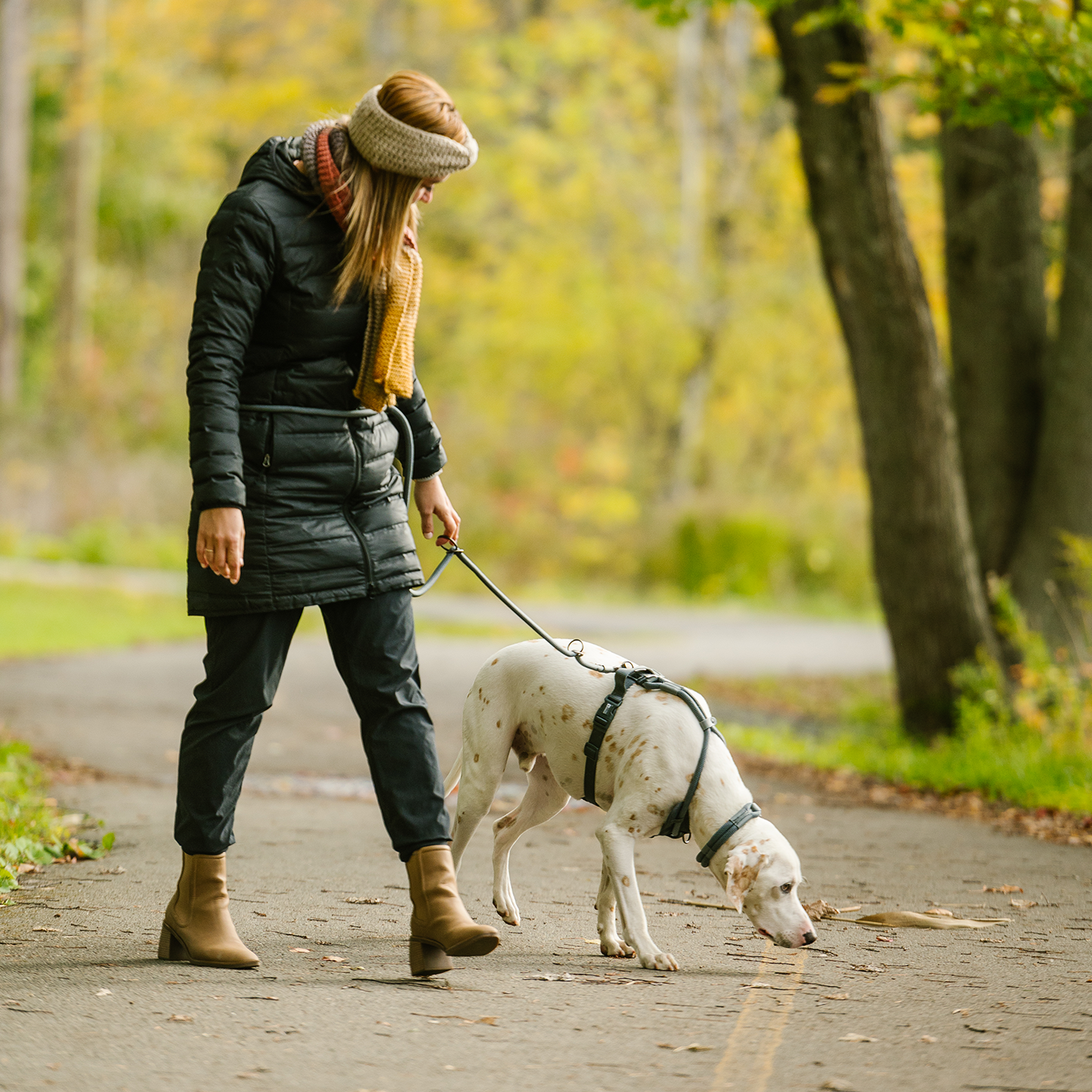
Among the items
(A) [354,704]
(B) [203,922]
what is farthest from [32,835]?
(A) [354,704]

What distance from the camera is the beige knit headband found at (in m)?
3.79

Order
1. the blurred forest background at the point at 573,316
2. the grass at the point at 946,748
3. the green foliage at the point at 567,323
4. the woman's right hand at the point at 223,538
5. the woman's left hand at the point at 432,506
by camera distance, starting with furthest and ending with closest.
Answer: the green foliage at the point at 567,323 → the blurred forest background at the point at 573,316 → the grass at the point at 946,748 → the woman's left hand at the point at 432,506 → the woman's right hand at the point at 223,538

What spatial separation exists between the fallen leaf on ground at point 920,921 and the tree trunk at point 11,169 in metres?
25.8

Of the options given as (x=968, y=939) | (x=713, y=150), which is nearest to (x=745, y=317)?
(x=713, y=150)

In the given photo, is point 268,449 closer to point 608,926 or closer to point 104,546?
point 608,926

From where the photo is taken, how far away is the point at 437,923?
3928 millimetres

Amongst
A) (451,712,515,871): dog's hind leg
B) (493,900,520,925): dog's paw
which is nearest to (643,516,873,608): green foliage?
(493,900,520,925): dog's paw

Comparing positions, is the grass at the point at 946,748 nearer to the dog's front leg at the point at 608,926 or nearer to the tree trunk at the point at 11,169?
the dog's front leg at the point at 608,926

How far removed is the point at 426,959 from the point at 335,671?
994cm

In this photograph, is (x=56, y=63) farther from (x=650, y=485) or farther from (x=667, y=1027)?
(x=667, y=1027)

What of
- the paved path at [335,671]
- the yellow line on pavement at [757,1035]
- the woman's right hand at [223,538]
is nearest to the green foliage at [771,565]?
the paved path at [335,671]

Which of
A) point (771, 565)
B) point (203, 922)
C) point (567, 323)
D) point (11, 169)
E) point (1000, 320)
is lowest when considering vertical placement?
point (771, 565)

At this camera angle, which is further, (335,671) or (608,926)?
(335,671)

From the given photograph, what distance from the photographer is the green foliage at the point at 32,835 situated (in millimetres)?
5141
